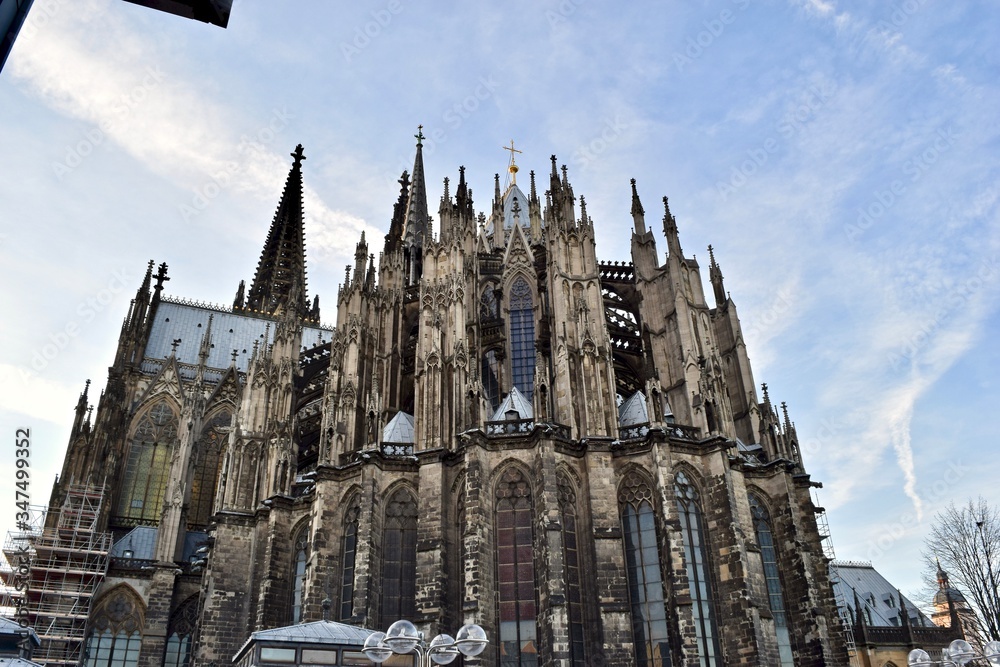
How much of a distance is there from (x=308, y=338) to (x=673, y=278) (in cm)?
3417

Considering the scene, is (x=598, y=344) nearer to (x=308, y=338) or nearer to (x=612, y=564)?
(x=612, y=564)

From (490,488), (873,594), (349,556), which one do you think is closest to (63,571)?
(349,556)

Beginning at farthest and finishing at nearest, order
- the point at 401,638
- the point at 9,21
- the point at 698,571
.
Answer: the point at 698,571, the point at 401,638, the point at 9,21

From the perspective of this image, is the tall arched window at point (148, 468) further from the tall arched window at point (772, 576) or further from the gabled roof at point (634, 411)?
the tall arched window at point (772, 576)

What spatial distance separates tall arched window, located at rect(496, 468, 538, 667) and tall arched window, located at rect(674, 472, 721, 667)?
512 cm

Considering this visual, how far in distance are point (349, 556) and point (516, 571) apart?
259 inches

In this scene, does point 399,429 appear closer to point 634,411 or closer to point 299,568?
point 299,568

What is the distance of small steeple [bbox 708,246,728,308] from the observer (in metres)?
36.2

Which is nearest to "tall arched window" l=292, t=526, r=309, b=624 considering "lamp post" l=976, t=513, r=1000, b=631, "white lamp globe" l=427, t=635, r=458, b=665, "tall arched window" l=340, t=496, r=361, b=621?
"tall arched window" l=340, t=496, r=361, b=621

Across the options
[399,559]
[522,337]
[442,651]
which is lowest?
[442,651]

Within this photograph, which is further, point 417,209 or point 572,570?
point 417,209

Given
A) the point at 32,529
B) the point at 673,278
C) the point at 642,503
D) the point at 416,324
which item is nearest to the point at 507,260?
the point at 416,324

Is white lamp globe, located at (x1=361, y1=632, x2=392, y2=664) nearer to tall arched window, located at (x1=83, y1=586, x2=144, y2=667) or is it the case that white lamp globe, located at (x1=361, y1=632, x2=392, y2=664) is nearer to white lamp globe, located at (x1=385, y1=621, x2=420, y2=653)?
white lamp globe, located at (x1=385, y1=621, x2=420, y2=653)

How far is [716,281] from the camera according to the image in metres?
36.8
